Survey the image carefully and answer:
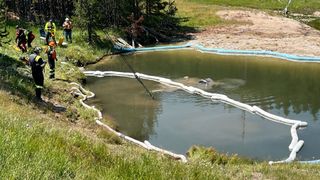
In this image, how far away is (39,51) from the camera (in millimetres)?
21250

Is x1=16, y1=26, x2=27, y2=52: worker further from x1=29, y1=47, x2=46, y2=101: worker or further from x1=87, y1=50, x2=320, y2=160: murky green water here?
x1=29, y1=47, x2=46, y2=101: worker

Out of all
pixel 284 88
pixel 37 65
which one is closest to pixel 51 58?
pixel 37 65

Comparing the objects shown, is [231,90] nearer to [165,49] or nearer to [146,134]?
[146,134]

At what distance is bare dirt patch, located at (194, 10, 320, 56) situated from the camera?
45.0 meters

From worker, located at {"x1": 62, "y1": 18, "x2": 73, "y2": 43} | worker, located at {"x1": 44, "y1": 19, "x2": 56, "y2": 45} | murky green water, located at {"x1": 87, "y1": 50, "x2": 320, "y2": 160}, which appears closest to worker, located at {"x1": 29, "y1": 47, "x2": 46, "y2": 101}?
murky green water, located at {"x1": 87, "y1": 50, "x2": 320, "y2": 160}

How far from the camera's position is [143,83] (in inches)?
1283

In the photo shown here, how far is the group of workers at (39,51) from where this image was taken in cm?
2074

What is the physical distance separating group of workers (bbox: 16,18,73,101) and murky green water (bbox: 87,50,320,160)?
384 cm

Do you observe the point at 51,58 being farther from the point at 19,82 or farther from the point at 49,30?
the point at 49,30

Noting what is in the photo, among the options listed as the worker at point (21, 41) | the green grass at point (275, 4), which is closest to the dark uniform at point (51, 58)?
the worker at point (21, 41)

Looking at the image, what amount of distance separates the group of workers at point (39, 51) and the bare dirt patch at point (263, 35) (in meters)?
16.8

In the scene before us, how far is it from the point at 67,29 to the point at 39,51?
63.5ft

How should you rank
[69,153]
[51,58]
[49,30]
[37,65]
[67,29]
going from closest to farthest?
[69,153] < [37,65] < [51,58] < [49,30] < [67,29]

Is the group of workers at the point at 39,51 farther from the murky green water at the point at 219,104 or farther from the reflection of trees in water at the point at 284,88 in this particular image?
the reflection of trees in water at the point at 284,88
